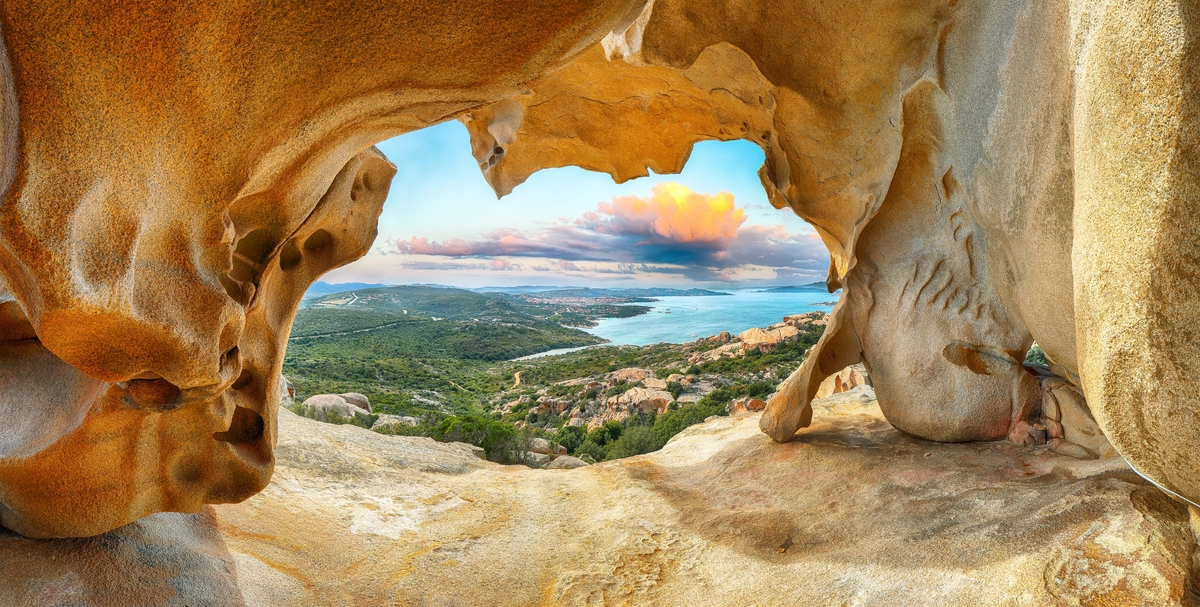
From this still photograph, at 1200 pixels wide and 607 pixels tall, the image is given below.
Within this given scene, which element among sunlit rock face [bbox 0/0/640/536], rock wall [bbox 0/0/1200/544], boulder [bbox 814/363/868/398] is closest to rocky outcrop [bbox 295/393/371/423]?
rock wall [bbox 0/0/1200/544]

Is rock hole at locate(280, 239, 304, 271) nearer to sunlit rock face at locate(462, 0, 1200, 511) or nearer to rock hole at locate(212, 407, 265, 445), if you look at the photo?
rock hole at locate(212, 407, 265, 445)

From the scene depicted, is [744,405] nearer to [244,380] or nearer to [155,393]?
[244,380]

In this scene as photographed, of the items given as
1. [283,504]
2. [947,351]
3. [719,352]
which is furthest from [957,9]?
[719,352]

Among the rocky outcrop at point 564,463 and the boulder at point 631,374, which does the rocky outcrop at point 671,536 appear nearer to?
the rocky outcrop at point 564,463

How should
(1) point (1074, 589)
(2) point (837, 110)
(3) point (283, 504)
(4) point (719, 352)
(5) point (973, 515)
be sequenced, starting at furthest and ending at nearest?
(4) point (719, 352)
(2) point (837, 110)
(3) point (283, 504)
(5) point (973, 515)
(1) point (1074, 589)

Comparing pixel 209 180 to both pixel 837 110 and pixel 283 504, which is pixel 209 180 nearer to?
pixel 283 504

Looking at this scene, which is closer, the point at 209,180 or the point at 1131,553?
the point at 209,180

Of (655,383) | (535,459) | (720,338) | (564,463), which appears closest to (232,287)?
(564,463)

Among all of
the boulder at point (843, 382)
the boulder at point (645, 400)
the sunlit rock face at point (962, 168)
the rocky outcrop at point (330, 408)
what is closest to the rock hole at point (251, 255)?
the sunlit rock face at point (962, 168)
